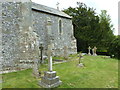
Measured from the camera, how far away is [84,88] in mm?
5500

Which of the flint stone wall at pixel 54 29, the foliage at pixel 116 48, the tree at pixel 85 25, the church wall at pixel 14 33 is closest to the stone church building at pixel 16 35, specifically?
the church wall at pixel 14 33

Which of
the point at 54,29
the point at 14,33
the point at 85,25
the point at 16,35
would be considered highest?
the point at 85,25

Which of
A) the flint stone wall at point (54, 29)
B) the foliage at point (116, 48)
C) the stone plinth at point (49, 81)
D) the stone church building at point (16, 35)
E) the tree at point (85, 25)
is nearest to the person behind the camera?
the stone plinth at point (49, 81)

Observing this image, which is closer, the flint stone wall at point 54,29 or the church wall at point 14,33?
the church wall at point 14,33

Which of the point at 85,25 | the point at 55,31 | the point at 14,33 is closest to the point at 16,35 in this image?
the point at 14,33

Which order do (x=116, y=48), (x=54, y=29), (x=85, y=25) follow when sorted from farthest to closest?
(x=85, y=25) < (x=116, y=48) < (x=54, y=29)

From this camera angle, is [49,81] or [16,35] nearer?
[49,81]

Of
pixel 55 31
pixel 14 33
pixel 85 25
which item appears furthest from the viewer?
pixel 85 25

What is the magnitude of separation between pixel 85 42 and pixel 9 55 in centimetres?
1781

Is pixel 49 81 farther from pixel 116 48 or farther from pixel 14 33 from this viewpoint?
pixel 116 48

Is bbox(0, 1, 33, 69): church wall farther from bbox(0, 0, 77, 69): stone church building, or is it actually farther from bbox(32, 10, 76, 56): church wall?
bbox(32, 10, 76, 56): church wall

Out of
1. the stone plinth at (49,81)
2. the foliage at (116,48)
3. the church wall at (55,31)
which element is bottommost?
the stone plinth at (49,81)

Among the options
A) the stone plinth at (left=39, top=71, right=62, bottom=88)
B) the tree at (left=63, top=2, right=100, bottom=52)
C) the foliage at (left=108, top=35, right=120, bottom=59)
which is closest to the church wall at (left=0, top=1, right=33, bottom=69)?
the stone plinth at (left=39, top=71, right=62, bottom=88)

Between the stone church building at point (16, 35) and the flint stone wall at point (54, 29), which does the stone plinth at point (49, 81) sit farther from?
the flint stone wall at point (54, 29)
